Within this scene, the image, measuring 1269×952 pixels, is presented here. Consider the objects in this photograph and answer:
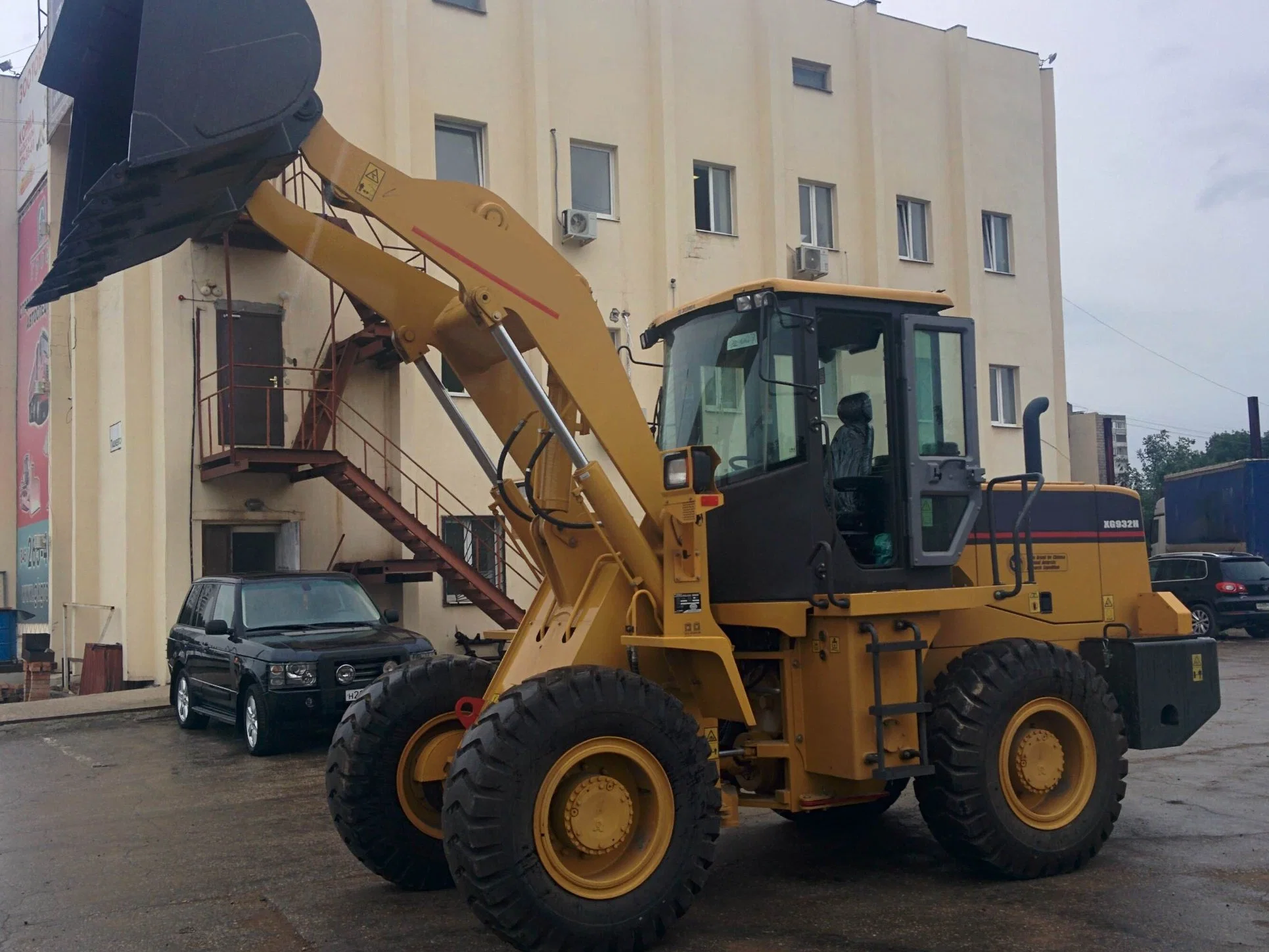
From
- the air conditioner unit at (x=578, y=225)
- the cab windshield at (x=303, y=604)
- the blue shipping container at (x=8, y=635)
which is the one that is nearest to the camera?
the cab windshield at (x=303, y=604)

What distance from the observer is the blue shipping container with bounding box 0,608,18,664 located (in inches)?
967

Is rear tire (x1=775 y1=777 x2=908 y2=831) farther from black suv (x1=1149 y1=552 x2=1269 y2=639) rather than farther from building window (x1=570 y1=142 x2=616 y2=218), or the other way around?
black suv (x1=1149 y1=552 x2=1269 y2=639)

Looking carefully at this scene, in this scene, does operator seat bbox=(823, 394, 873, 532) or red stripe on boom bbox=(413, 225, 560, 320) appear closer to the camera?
red stripe on boom bbox=(413, 225, 560, 320)

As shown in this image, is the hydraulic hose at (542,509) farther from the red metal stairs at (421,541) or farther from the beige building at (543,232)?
the red metal stairs at (421,541)

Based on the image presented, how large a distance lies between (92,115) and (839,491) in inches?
165

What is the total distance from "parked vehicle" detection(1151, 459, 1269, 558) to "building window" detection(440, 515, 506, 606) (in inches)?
681

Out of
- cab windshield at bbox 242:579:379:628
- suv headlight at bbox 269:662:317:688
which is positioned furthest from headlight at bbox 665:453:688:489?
cab windshield at bbox 242:579:379:628

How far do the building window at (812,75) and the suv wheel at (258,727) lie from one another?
16598 mm

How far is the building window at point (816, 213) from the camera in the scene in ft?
78.7

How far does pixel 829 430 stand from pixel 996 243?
2132 centimetres

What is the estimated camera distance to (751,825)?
8.47 meters

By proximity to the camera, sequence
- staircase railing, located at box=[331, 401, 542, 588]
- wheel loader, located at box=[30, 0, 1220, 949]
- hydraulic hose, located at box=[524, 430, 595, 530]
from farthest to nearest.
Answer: staircase railing, located at box=[331, 401, 542, 588] < hydraulic hose, located at box=[524, 430, 595, 530] < wheel loader, located at box=[30, 0, 1220, 949]

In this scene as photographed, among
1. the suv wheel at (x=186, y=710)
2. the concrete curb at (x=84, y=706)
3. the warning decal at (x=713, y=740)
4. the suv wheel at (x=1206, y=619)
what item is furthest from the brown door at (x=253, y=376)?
the suv wheel at (x=1206, y=619)

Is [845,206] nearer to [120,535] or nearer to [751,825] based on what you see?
[120,535]
